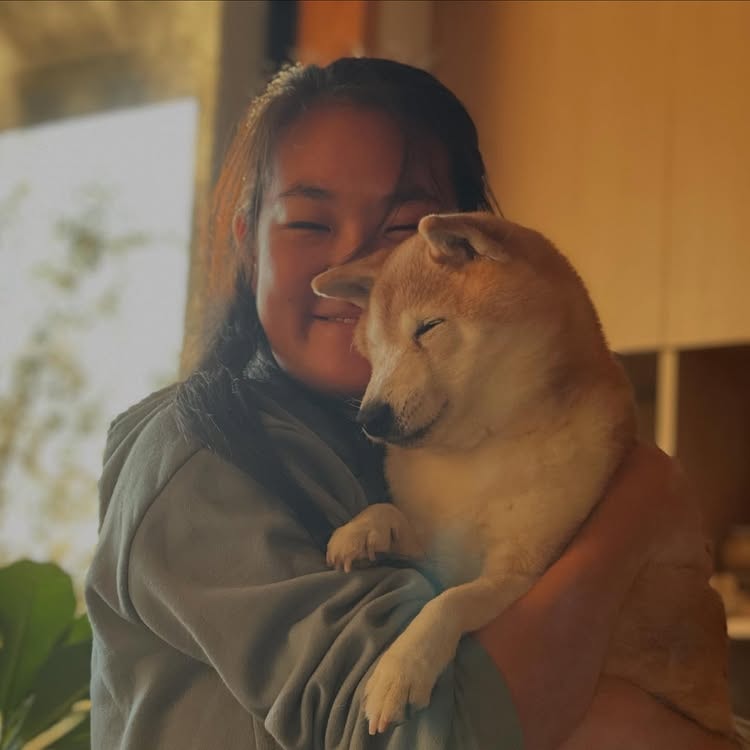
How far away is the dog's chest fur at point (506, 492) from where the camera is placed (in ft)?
2.85

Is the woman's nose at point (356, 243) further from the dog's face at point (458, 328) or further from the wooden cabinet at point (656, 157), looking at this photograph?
the wooden cabinet at point (656, 157)

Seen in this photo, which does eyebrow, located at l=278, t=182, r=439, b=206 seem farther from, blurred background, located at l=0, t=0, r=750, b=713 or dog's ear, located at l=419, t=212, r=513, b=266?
blurred background, located at l=0, t=0, r=750, b=713

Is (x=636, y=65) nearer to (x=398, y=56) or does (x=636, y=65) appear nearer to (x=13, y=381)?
(x=398, y=56)

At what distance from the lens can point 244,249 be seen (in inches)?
39.5

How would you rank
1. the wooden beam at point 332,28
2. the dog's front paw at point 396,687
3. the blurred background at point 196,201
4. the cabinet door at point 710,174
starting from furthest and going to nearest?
the cabinet door at point 710,174, the blurred background at point 196,201, the wooden beam at point 332,28, the dog's front paw at point 396,687

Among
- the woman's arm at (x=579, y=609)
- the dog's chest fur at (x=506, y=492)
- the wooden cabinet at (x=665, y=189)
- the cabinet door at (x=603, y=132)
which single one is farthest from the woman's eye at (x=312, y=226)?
the wooden cabinet at (x=665, y=189)

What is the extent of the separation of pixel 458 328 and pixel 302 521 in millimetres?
209

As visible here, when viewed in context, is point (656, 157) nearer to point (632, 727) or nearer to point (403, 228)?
point (403, 228)

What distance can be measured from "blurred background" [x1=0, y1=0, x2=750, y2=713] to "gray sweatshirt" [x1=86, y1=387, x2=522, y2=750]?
1.93ft

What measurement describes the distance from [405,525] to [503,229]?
0.27 metres

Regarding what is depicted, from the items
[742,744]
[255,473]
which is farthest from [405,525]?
[742,744]

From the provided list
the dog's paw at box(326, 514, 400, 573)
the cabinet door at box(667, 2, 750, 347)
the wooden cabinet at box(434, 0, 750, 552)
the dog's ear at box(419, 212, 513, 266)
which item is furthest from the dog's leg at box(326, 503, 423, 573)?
the cabinet door at box(667, 2, 750, 347)

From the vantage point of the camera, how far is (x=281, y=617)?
77cm

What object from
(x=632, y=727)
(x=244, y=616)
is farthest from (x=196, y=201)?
(x=632, y=727)
